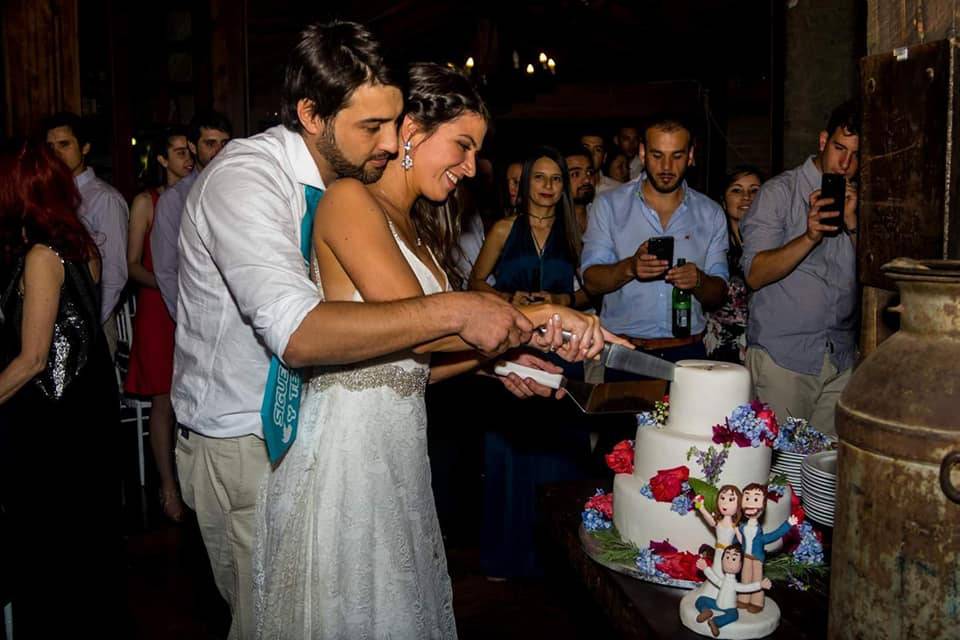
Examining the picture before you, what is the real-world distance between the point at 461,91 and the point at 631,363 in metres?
0.73

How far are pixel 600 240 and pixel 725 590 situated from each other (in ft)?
8.53

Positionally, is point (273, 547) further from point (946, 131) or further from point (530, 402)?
Answer: point (530, 402)

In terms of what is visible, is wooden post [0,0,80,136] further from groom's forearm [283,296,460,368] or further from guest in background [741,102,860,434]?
groom's forearm [283,296,460,368]

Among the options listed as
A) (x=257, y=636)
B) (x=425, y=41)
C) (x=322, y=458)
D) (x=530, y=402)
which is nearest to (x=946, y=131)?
(x=322, y=458)

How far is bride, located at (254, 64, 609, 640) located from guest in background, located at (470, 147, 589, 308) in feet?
7.51

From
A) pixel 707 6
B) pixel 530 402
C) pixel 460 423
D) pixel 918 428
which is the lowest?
pixel 460 423

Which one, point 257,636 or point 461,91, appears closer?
point 257,636

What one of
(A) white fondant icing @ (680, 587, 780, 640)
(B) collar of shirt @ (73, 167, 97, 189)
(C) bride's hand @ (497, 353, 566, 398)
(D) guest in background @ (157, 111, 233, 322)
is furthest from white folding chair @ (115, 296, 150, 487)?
(A) white fondant icing @ (680, 587, 780, 640)

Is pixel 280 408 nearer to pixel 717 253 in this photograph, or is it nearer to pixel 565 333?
pixel 565 333

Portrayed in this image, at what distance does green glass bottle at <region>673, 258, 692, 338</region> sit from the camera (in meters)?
3.76

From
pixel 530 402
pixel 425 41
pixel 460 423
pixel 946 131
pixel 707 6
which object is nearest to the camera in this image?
pixel 946 131

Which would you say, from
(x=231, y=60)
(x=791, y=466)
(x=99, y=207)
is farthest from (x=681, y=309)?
(x=231, y=60)

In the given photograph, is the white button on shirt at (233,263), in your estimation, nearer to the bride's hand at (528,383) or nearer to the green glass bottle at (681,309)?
the bride's hand at (528,383)

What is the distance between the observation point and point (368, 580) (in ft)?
6.42
